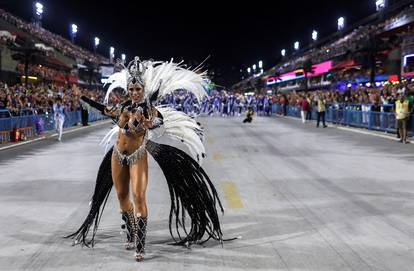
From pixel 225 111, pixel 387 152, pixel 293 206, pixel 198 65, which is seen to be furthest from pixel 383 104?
pixel 225 111

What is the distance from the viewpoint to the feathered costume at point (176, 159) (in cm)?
577

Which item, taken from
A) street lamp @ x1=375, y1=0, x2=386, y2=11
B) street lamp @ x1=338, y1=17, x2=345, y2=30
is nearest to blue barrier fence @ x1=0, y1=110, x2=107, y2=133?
street lamp @ x1=375, y1=0, x2=386, y2=11

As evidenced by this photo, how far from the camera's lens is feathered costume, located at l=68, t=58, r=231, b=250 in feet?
18.9

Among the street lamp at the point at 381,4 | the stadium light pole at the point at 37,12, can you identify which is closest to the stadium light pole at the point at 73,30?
the stadium light pole at the point at 37,12

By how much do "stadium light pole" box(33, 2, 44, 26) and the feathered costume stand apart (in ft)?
249

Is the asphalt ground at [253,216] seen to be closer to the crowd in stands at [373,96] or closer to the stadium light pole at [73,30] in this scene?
the crowd in stands at [373,96]

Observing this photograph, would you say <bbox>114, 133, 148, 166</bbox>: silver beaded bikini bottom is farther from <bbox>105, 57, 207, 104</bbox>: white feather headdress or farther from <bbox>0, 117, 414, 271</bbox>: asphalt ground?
<bbox>0, 117, 414, 271</bbox>: asphalt ground

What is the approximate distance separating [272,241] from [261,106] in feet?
157

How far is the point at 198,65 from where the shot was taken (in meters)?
6.62

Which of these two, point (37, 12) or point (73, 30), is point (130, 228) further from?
point (73, 30)

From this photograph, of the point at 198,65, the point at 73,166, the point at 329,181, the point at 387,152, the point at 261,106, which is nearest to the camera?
the point at 198,65

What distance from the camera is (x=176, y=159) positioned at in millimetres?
5773

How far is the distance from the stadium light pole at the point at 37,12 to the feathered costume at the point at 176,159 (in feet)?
249

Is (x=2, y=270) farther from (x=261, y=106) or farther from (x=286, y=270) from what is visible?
(x=261, y=106)
